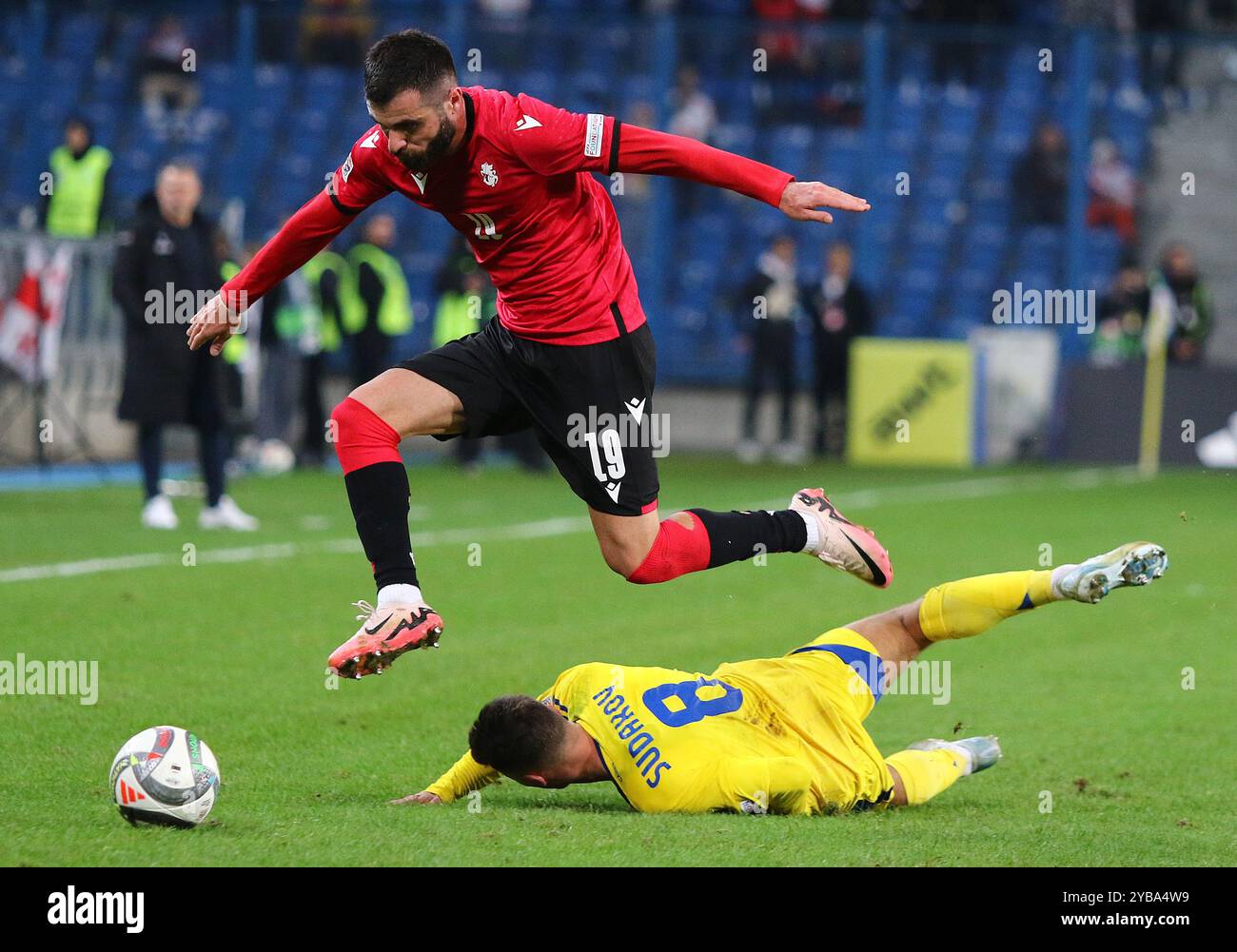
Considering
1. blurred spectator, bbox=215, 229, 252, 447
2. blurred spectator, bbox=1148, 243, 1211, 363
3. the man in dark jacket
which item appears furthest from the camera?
blurred spectator, bbox=1148, 243, 1211, 363

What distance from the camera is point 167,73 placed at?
21781 mm

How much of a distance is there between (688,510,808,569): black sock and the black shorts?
0.37 meters

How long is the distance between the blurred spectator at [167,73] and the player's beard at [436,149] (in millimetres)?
16831

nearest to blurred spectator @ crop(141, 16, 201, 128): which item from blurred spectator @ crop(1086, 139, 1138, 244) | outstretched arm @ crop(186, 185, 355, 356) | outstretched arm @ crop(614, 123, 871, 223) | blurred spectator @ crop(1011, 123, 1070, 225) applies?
blurred spectator @ crop(1011, 123, 1070, 225)

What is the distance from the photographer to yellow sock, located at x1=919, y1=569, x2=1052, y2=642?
6.06 meters

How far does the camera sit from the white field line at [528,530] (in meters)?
10.5

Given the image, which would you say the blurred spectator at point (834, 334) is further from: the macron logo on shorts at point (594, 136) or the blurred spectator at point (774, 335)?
the macron logo on shorts at point (594, 136)

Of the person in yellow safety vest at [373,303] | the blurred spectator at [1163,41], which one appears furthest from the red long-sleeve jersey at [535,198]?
the blurred spectator at [1163,41]

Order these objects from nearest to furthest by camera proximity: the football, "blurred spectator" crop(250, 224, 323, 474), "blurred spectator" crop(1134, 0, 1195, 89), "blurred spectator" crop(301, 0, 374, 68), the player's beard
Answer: the football < the player's beard < "blurred spectator" crop(250, 224, 323, 474) < "blurred spectator" crop(301, 0, 374, 68) < "blurred spectator" crop(1134, 0, 1195, 89)

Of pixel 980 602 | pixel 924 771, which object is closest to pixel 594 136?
pixel 980 602

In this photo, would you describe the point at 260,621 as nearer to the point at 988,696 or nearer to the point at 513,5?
the point at 988,696

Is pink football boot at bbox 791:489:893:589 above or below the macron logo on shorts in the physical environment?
below

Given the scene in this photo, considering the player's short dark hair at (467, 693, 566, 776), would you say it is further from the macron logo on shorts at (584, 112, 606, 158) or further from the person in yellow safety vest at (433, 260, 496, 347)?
the person in yellow safety vest at (433, 260, 496, 347)

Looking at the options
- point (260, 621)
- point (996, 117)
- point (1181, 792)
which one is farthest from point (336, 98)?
point (1181, 792)
